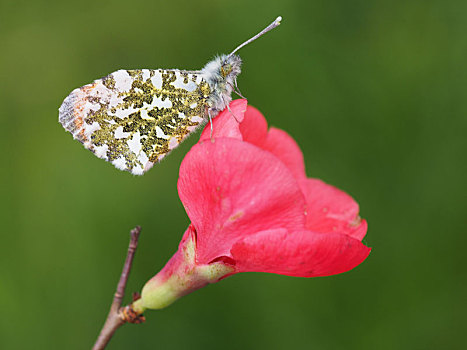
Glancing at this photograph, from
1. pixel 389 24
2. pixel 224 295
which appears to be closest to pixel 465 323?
pixel 224 295

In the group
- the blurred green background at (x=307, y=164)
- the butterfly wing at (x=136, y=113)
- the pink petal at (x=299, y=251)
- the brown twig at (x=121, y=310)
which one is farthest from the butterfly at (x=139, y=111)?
the blurred green background at (x=307, y=164)

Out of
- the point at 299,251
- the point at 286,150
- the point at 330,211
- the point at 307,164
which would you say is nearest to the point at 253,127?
the point at 286,150

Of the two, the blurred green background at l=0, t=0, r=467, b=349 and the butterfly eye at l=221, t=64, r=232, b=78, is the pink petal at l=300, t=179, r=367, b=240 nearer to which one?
the butterfly eye at l=221, t=64, r=232, b=78

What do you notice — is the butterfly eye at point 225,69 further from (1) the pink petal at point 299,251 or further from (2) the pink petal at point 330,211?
(1) the pink petal at point 299,251

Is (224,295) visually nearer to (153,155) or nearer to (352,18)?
(153,155)

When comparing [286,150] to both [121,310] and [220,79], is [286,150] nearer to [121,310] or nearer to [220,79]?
[220,79]

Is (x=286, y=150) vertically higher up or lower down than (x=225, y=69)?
lower down
